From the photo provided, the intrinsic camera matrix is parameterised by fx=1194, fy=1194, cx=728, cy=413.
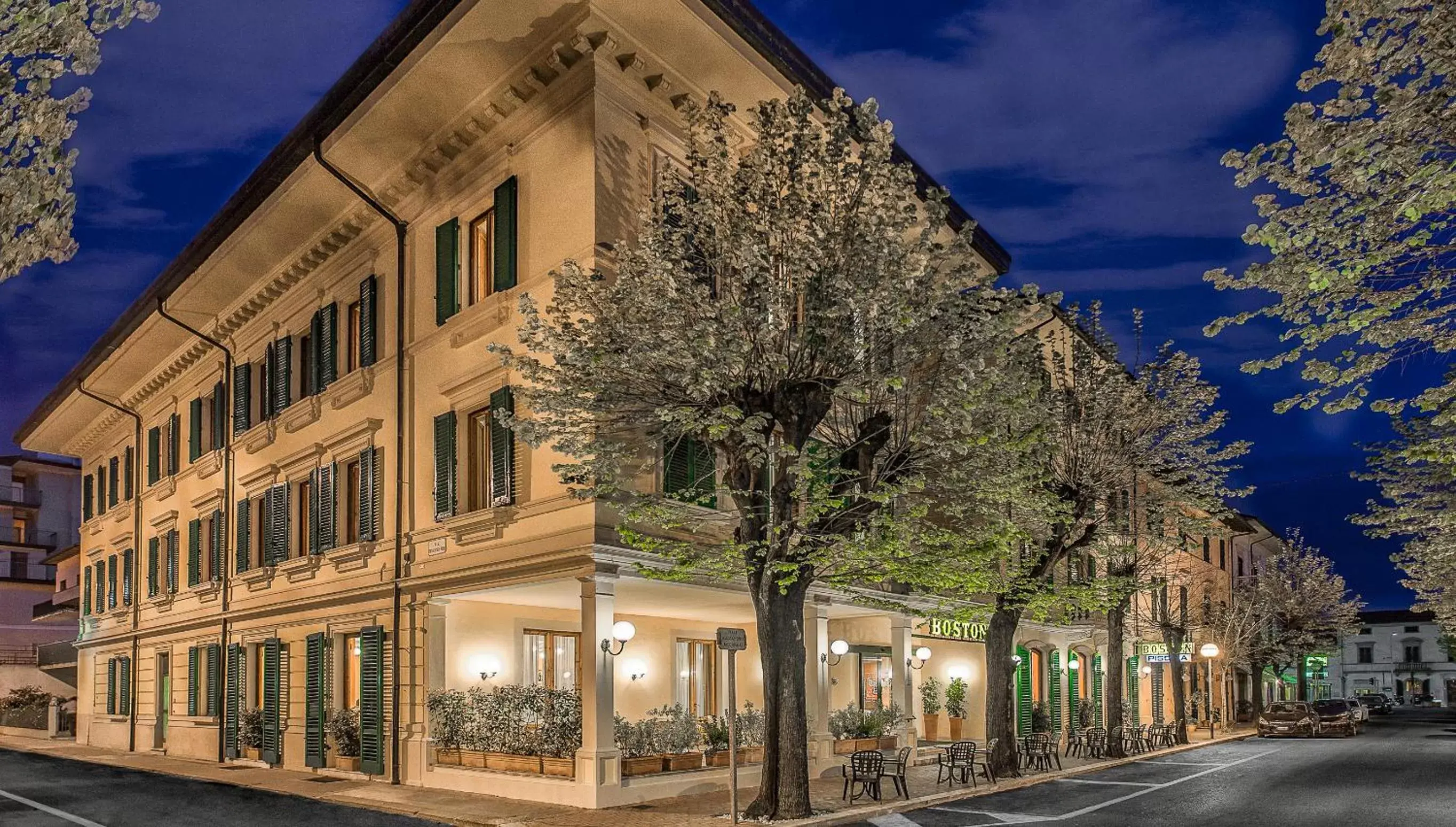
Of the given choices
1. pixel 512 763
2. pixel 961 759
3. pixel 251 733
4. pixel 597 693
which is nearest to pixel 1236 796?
pixel 961 759

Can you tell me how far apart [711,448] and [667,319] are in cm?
251

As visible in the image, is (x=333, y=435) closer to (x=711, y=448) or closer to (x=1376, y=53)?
(x=711, y=448)

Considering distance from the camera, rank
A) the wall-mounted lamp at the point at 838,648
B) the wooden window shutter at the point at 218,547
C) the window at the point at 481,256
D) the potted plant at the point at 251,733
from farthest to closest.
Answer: the wooden window shutter at the point at 218,547
the potted plant at the point at 251,733
the wall-mounted lamp at the point at 838,648
the window at the point at 481,256

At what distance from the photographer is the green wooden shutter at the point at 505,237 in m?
19.0

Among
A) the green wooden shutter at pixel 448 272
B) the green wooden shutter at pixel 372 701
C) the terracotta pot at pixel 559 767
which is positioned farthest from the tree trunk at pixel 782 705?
the green wooden shutter at pixel 372 701

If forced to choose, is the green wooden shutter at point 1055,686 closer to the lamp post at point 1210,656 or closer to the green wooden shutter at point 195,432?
the lamp post at point 1210,656

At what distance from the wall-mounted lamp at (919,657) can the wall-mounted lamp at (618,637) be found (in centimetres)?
985

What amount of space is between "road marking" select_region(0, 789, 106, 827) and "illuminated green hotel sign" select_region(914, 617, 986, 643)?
53.8 ft

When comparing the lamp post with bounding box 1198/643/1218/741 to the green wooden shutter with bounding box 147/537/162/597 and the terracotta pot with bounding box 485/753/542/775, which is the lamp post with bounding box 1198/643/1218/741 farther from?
the green wooden shutter with bounding box 147/537/162/597

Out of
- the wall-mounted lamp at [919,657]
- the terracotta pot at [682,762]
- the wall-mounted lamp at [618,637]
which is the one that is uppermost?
the wall-mounted lamp at [618,637]

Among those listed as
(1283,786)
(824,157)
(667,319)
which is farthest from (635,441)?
(1283,786)

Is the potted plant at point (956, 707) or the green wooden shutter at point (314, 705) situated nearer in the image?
the green wooden shutter at point (314, 705)

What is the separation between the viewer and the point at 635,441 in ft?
54.0

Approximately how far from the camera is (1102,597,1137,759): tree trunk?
1128 inches
